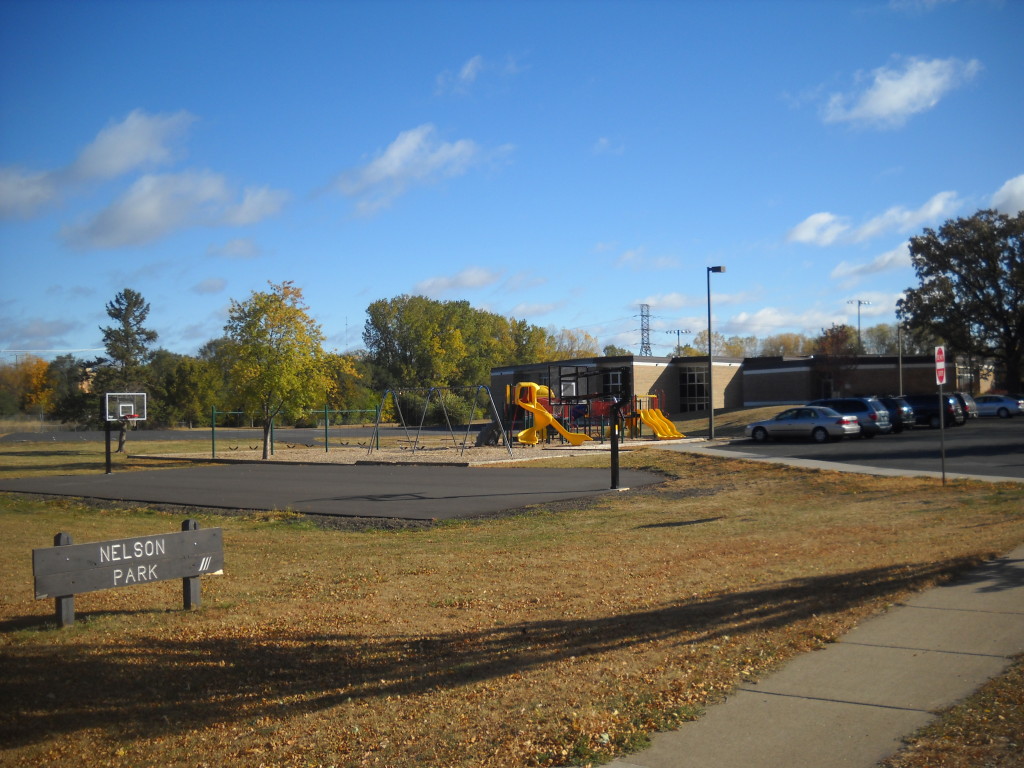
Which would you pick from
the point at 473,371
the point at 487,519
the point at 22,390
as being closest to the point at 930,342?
the point at 473,371

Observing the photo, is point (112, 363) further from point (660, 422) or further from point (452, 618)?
point (452, 618)

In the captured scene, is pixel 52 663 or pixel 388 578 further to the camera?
pixel 388 578

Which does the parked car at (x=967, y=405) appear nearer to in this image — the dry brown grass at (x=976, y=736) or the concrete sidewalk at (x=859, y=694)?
the concrete sidewalk at (x=859, y=694)

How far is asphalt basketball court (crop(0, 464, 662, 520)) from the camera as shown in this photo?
19672mm

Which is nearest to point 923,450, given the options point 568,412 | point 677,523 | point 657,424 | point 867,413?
point 867,413

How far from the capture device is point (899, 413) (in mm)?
41344

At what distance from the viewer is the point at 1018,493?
56.3ft

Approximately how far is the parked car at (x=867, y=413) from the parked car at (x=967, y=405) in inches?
356

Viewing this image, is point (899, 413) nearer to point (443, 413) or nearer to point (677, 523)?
point (677, 523)

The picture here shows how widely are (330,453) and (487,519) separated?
2682cm

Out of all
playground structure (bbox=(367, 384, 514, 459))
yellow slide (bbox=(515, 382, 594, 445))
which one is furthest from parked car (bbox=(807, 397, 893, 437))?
playground structure (bbox=(367, 384, 514, 459))

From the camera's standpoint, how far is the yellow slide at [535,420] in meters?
41.2

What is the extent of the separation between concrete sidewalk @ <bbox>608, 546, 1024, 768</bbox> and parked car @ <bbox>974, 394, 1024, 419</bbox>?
171 feet

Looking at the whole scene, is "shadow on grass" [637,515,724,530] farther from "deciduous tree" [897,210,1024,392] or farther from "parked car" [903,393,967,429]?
"deciduous tree" [897,210,1024,392]
